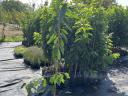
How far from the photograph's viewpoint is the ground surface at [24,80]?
798 centimetres

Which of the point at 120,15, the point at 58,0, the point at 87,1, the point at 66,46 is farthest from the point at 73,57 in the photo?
the point at 120,15

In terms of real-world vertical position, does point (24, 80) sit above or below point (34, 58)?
below

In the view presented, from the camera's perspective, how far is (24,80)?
923cm

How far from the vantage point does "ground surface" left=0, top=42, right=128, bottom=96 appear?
314 inches

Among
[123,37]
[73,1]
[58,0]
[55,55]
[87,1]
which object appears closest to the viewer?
[55,55]

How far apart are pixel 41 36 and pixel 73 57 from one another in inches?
55.5

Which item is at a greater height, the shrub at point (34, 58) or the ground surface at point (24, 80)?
the shrub at point (34, 58)

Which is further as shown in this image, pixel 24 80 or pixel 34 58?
pixel 34 58

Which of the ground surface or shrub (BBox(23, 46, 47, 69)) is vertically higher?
shrub (BBox(23, 46, 47, 69))

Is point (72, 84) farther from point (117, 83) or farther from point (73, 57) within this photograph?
point (117, 83)

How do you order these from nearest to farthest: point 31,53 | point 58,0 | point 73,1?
point 58,0, point 73,1, point 31,53

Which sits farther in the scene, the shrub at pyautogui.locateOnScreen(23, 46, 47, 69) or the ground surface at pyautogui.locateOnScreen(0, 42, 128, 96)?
the shrub at pyautogui.locateOnScreen(23, 46, 47, 69)

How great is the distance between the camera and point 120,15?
45.7ft

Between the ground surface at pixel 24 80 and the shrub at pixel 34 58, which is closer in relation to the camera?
the ground surface at pixel 24 80
